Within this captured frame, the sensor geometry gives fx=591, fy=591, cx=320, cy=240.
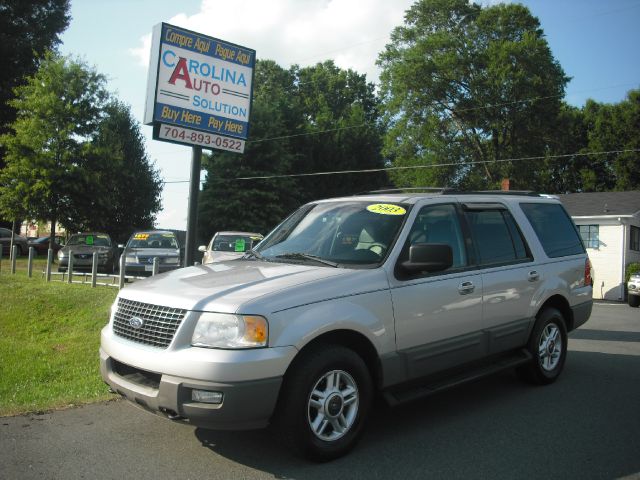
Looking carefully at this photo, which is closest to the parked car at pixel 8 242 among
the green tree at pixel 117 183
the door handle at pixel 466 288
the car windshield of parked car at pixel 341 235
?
the green tree at pixel 117 183

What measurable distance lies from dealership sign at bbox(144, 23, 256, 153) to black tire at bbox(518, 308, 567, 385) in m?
6.59

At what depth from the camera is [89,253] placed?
70.0 feet

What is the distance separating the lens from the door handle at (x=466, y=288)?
16.7 ft

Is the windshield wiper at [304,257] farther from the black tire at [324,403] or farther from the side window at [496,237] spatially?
the side window at [496,237]

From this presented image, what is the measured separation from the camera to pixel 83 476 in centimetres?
380

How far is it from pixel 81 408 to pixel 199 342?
7.38 ft

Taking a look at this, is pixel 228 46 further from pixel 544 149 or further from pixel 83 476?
pixel 544 149

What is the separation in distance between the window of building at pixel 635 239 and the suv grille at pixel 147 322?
92.5ft

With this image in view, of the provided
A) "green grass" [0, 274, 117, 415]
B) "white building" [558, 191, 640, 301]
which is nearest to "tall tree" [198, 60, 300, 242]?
"white building" [558, 191, 640, 301]

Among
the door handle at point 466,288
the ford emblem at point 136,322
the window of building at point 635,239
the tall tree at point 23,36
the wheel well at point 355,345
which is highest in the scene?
the tall tree at point 23,36

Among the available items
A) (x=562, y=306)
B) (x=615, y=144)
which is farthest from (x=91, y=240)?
(x=615, y=144)

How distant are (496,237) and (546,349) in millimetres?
1452

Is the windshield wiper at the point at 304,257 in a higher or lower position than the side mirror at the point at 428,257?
lower

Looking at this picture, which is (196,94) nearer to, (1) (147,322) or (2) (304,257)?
(2) (304,257)
